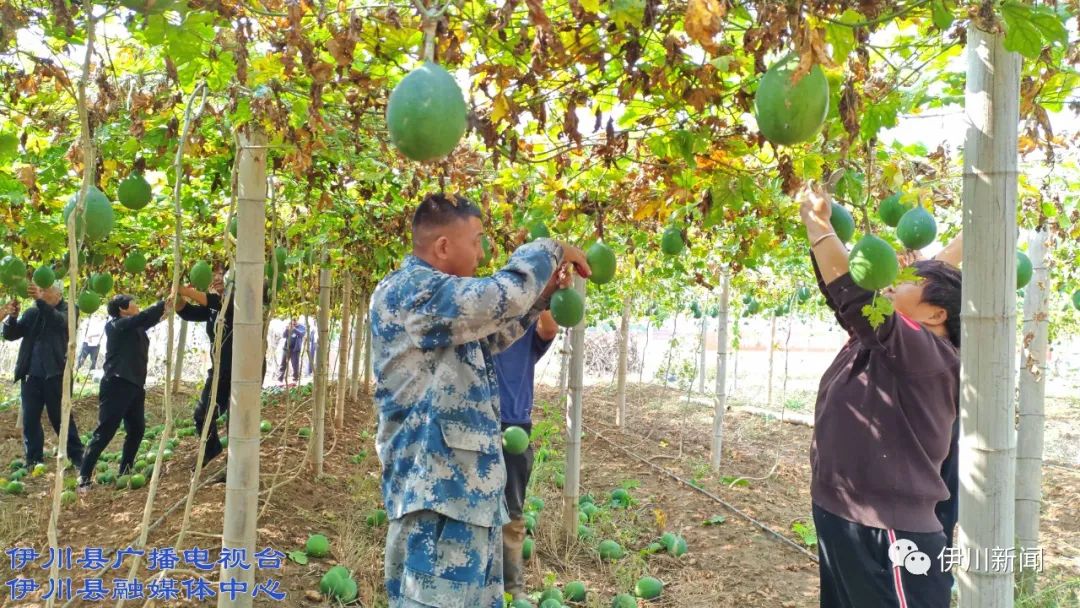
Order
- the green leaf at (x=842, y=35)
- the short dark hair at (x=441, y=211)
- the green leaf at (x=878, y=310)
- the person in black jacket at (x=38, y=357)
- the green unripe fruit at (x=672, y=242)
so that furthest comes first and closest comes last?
1. the person in black jacket at (x=38, y=357)
2. the green unripe fruit at (x=672, y=242)
3. the short dark hair at (x=441, y=211)
4. the green leaf at (x=878, y=310)
5. the green leaf at (x=842, y=35)

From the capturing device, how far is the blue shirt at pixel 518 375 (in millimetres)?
3769

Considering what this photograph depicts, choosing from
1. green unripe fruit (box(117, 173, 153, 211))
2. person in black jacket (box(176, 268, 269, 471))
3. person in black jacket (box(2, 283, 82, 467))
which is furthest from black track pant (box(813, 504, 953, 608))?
person in black jacket (box(2, 283, 82, 467))

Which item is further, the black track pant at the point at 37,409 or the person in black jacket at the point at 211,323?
the black track pant at the point at 37,409

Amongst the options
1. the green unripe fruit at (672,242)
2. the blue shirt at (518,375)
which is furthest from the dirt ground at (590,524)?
the green unripe fruit at (672,242)

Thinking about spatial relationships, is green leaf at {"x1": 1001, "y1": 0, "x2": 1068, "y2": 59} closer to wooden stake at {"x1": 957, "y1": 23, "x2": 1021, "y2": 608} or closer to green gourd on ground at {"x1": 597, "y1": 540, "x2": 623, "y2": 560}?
wooden stake at {"x1": 957, "y1": 23, "x2": 1021, "y2": 608}

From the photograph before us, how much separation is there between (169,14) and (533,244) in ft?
3.90

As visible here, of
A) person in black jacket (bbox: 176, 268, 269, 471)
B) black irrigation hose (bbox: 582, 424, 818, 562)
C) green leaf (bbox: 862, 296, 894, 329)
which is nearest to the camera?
green leaf (bbox: 862, 296, 894, 329)

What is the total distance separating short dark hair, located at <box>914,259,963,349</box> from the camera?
2404 millimetres

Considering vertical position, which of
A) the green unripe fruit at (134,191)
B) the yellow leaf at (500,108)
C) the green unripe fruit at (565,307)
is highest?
the yellow leaf at (500,108)

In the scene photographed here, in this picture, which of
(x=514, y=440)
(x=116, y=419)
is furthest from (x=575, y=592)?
(x=116, y=419)

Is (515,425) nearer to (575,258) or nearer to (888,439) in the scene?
(575,258)

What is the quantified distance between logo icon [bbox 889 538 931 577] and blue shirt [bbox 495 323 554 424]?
1822 mm

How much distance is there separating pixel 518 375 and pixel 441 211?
1775mm

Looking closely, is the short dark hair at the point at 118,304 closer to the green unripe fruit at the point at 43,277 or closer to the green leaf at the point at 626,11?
the green unripe fruit at the point at 43,277
